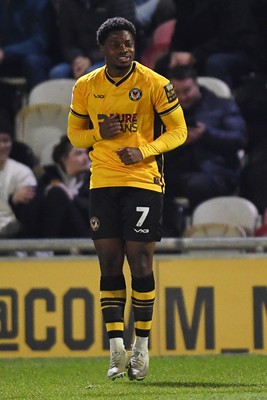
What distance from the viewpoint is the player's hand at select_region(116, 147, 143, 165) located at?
6176mm

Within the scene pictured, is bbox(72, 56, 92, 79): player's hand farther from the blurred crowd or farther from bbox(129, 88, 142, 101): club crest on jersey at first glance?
bbox(129, 88, 142, 101): club crest on jersey

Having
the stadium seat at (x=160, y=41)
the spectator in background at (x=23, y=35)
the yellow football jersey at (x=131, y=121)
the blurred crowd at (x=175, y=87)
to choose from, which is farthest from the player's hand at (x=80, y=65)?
the yellow football jersey at (x=131, y=121)

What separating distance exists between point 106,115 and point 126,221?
61 centimetres

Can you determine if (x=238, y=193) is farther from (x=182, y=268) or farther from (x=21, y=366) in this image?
(x=21, y=366)

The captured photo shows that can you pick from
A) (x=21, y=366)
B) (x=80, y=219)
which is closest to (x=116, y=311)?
(x=21, y=366)

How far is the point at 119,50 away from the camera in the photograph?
6230 millimetres

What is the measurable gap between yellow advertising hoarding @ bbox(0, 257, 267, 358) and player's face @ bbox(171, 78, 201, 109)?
2.16 meters

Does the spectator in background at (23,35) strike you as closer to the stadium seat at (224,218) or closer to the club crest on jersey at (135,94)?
the stadium seat at (224,218)

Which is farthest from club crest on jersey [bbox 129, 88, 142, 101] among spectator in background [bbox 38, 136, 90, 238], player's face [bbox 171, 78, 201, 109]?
player's face [bbox 171, 78, 201, 109]

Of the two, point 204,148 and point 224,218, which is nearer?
point 224,218

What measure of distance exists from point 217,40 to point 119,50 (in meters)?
5.07

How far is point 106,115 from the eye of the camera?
20.8ft

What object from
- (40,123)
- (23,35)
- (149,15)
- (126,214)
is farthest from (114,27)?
(23,35)

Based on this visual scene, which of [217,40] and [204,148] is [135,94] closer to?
[204,148]
